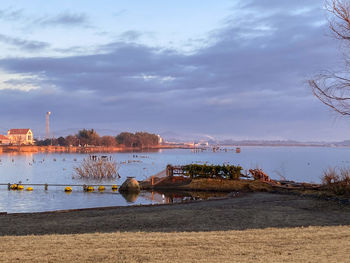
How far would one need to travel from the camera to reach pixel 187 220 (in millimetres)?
13875

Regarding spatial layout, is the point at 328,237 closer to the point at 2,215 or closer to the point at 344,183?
the point at 344,183

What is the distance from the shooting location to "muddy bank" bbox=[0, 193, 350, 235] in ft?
41.1

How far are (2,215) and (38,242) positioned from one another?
822 cm

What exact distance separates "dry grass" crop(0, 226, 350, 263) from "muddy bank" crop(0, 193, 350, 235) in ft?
6.36

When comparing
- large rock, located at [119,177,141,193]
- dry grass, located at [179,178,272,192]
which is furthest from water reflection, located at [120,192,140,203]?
dry grass, located at [179,178,272,192]

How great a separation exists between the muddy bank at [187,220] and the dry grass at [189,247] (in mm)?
1937

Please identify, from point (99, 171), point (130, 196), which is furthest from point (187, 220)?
point (99, 171)

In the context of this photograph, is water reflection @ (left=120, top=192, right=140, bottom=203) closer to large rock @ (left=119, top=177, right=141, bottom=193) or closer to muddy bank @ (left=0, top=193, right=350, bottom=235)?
large rock @ (left=119, top=177, right=141, bottom=193)

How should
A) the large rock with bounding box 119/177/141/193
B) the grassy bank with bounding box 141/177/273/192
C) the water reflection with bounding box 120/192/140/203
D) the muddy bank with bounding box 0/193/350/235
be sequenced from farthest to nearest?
the large rock with bounding box 119/177/141/193, the grassy bank with bounding box 141/177/273/192, the water reflection with bounding box 120/192/140/203, the muddy bank with bounding box 0/193/350/235

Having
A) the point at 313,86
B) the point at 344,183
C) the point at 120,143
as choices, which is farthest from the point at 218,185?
the point at 120,143

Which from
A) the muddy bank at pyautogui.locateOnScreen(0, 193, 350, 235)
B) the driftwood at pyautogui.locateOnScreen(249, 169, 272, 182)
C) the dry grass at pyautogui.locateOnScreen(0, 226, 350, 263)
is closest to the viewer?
the dry grass at pyautogui.locateOnScreen(0, 226, 350, 263)

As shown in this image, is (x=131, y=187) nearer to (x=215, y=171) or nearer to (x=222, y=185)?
(x=215, y=171)

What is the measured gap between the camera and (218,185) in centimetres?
2878

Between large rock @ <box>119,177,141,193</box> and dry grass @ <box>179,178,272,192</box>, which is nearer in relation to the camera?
dry grass @ <box>179,178,272,192</box>
